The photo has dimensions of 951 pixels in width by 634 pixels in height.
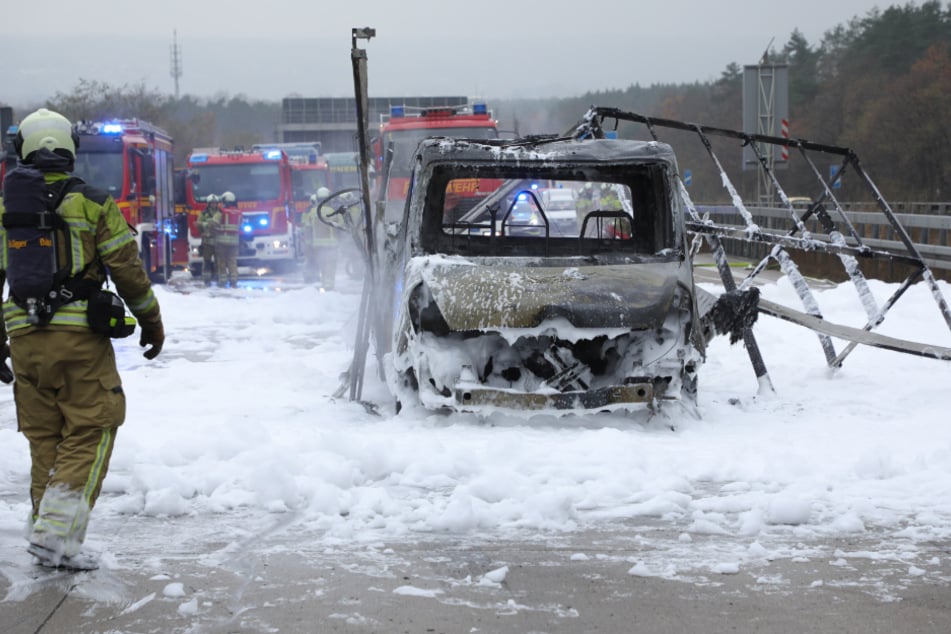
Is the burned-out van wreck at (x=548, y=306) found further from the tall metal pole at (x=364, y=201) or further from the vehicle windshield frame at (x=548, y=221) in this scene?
the tall metal pole at (x=364, y=201)

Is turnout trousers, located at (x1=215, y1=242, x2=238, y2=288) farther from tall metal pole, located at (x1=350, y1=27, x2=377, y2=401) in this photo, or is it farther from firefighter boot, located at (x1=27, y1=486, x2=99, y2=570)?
firefighter boot, located at (x1=27, y1=486, x2=99, y2=570)

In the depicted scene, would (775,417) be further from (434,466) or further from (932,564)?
(932,564)

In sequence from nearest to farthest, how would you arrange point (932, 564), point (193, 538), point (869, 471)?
point (932, 564) → point (193, 538) → point (869, 471)

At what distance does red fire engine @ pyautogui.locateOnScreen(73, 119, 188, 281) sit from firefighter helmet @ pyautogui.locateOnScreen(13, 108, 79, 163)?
Answer: 17119 millimetres

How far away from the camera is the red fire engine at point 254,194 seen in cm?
2692

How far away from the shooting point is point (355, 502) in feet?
19.4

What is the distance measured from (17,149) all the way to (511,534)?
2596mm

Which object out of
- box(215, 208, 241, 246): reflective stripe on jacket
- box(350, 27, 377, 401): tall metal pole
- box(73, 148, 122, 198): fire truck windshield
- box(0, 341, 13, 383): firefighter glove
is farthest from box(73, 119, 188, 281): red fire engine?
box(0, 341, 13, 383): firefighter glove

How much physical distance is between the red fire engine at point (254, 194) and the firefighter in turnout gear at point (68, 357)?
72.3ft

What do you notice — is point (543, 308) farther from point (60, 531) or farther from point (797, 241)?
point (60, 531)

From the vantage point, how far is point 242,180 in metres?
27.3

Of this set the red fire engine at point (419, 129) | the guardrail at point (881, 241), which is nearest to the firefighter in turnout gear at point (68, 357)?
the guardrail at point (881, 241)

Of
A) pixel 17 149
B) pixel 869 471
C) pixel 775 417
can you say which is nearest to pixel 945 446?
pixel 869 471

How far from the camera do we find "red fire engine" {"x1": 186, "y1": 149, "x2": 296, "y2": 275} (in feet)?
88.3
